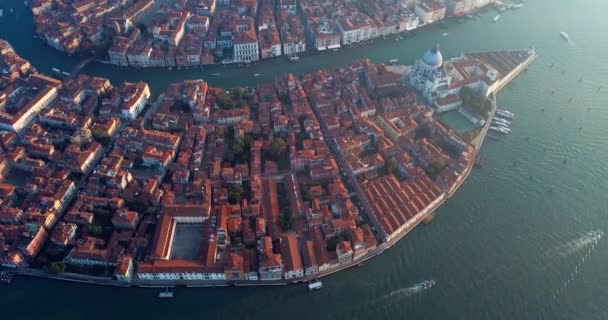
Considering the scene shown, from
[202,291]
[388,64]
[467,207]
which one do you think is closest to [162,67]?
[388,64]

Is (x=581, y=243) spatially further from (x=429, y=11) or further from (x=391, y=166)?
(x=429, y=11)

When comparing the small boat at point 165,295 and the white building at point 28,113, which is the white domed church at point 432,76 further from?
the white building at point 28,113

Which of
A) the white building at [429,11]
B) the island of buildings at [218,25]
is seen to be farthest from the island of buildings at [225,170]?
the white building at [429,11]

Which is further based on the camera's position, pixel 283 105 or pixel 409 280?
pixel 283 105

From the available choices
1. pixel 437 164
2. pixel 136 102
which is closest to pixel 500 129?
pixel 437 164

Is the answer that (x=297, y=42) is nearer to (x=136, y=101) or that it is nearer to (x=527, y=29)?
(x=136, y=101)

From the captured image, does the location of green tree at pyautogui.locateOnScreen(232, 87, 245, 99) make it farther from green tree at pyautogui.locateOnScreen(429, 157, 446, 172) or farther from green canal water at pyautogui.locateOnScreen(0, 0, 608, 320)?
green tree at pyautogui.locateOnScreen(429, 157, 446, 172)
